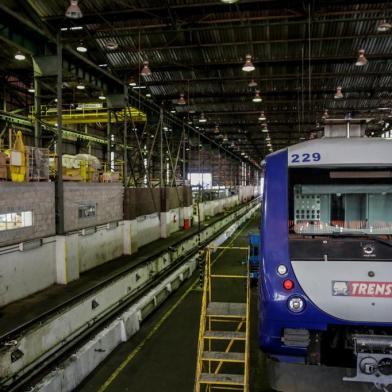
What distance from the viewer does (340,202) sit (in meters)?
4.78

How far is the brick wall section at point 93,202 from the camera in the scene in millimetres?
12898

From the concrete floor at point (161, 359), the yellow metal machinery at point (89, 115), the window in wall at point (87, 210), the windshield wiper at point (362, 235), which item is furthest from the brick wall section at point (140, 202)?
the windshield wiper at point (362, 235)

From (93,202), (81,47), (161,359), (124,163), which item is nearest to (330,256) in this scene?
(161,359)

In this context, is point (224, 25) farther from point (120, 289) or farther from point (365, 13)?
point (120, 289)

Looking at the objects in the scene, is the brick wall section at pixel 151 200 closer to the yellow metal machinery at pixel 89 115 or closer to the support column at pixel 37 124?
the yellow metal machinery at pixel 89 115

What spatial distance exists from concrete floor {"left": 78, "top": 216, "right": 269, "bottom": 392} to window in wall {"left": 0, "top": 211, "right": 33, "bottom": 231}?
401 centimetres

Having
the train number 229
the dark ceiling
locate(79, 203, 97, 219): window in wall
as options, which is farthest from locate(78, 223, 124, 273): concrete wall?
the train number 229

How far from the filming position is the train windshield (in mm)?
4633

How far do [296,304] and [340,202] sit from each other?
4.44 ft

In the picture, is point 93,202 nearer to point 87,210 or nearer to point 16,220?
point 87,210

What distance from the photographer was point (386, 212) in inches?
184

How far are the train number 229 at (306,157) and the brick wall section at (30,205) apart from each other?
7.58 m

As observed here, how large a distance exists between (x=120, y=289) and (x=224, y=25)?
9.49m

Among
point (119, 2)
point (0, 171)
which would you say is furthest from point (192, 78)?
point (0, 171)
